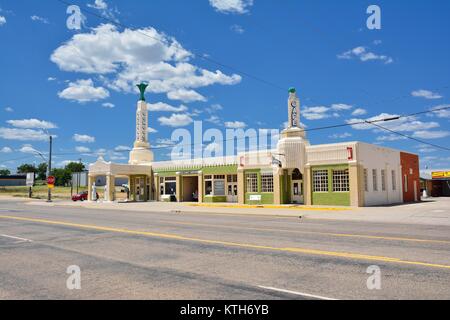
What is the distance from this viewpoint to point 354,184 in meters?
30.0

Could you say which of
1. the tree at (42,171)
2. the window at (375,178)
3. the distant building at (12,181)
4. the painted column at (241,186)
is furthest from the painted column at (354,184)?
the tree at (42,171)

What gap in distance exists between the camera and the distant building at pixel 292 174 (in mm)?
31141

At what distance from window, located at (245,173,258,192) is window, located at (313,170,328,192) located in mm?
6119

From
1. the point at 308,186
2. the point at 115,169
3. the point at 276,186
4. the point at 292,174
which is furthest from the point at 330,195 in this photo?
the point at 115,169

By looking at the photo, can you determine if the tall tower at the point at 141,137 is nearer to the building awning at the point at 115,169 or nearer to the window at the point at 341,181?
the building awning at the point at 115,169

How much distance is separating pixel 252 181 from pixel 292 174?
4043 millimetres

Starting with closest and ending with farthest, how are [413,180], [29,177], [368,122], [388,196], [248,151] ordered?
1. [368,122]
2. [388,196]
3. [248,151]
4. [413,180]
5. [29,177]

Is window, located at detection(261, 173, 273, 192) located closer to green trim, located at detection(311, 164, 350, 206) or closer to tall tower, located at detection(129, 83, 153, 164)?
green trim, located at detection(311, 164, 350, 206)

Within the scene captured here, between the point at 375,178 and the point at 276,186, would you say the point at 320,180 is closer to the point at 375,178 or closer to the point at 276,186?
the point at 276,186

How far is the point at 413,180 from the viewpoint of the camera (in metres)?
42.4

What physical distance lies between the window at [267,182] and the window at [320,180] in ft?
14.2
